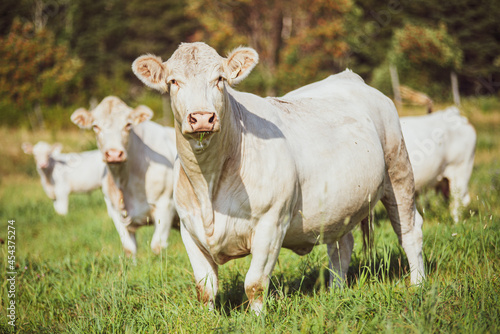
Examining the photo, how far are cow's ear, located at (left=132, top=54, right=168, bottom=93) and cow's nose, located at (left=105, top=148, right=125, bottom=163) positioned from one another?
2542mm

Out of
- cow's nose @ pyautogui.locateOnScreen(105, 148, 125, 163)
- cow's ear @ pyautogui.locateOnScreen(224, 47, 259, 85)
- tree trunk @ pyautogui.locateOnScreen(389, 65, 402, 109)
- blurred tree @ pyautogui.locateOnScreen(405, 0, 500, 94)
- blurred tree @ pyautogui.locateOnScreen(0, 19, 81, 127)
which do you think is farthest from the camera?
blurred tree @ pyautogui.locateOnScreen(405, 0, 500, 94)

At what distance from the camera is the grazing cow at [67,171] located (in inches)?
443

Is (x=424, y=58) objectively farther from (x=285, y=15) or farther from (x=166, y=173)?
(x=166, y=173)

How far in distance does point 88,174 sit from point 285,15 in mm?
24370

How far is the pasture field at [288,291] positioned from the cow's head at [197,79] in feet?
3.49

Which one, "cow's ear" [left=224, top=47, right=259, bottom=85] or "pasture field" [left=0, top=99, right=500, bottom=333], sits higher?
"cow's ear" [left=224, top=47, right=259, bottom=85]

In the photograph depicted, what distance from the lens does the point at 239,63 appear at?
10.4 feet

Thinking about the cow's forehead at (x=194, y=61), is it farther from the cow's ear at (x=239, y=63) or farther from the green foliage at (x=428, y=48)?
the green foliage at (x=428, y=48)

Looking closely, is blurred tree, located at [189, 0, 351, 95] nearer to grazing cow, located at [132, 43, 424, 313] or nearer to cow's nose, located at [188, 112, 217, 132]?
grazing cow, located at [132, 43, 424, 313]

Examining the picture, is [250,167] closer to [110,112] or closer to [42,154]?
[110,112]

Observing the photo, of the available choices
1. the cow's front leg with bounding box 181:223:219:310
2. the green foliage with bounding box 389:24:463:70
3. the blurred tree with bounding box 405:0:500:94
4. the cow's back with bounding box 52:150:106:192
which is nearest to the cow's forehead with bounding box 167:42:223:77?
the cow's front leg with bounding box 181:223:219:310

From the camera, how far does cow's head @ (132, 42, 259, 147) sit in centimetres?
275

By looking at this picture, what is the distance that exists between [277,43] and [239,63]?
31.1m

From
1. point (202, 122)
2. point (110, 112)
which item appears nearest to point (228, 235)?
point (202, 122)
